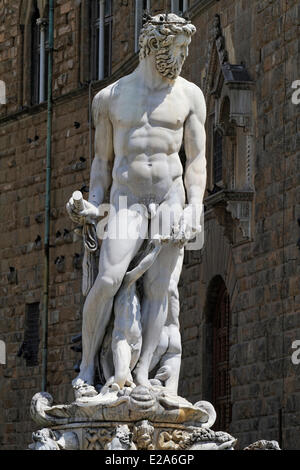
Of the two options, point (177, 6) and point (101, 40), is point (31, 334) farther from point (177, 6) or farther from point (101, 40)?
point (177, 6)

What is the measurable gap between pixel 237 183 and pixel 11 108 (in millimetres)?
12221

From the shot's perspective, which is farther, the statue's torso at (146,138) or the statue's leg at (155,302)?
the statue's torso at (146,138)

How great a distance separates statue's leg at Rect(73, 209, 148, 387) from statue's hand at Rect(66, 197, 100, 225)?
0.20 meters

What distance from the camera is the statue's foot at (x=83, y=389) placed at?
16516mm

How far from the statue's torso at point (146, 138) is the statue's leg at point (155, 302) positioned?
52cm

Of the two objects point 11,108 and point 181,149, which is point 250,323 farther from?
point 11,108

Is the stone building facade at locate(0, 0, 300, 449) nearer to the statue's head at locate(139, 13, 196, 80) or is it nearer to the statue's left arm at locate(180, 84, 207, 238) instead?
the statue's left arm at locate(180, 84, 207, 238)

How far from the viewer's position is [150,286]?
17.0 meters

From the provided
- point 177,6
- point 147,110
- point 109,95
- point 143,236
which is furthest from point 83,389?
point 177,6

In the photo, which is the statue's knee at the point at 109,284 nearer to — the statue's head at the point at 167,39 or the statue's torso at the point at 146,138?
the statue's torso at the point at 146,138

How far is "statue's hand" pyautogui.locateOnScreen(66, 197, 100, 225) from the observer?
55.7 ft

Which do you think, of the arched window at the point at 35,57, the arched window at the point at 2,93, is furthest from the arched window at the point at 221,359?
the arched window at the point at 2,93
